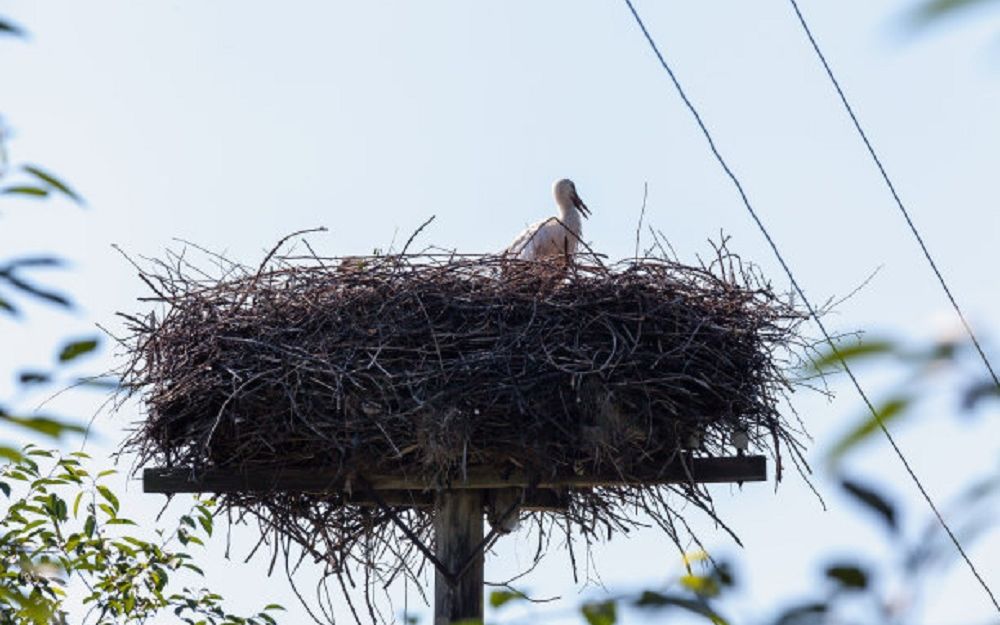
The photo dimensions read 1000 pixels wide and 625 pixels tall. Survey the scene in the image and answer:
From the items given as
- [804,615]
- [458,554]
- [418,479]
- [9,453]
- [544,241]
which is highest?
[544,241]

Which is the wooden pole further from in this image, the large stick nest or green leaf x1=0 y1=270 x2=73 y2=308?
green leaf x1=0 y1=270 x2=73 y2=308

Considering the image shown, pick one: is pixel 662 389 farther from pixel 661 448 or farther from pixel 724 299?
pixel 724 299

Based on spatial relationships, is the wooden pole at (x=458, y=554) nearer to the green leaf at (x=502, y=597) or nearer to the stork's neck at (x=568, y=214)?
the stork's neck at (x=568, y=214)

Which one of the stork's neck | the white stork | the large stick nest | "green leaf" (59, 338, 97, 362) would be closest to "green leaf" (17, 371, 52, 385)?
"green leaf" (59, 338, 97, 362)

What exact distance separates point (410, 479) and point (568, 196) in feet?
14.6

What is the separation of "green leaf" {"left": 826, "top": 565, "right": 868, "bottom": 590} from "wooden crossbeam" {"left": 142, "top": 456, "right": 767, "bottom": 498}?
4658 mm

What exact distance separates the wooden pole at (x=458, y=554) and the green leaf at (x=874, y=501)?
184 inches

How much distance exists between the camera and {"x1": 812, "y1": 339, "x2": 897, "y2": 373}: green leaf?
2.52 feet

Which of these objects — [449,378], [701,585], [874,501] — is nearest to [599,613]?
[701,585]

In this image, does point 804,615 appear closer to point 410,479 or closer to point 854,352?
point 854,352

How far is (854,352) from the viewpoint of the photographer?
80 cm

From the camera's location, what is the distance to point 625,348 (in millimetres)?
5543

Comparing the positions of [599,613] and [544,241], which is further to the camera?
[544,241]

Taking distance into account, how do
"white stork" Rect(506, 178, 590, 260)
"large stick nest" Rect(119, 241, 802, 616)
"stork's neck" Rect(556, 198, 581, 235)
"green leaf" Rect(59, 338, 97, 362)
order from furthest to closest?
"stork's neck" Rect(556, 198, 581, 235) < "white stork" Rect(506, 178, 590, 260) < "large stick nest" Rect(119, 241, 802, 616) < "green leaf" Rect(59, 338, 97, 362)
